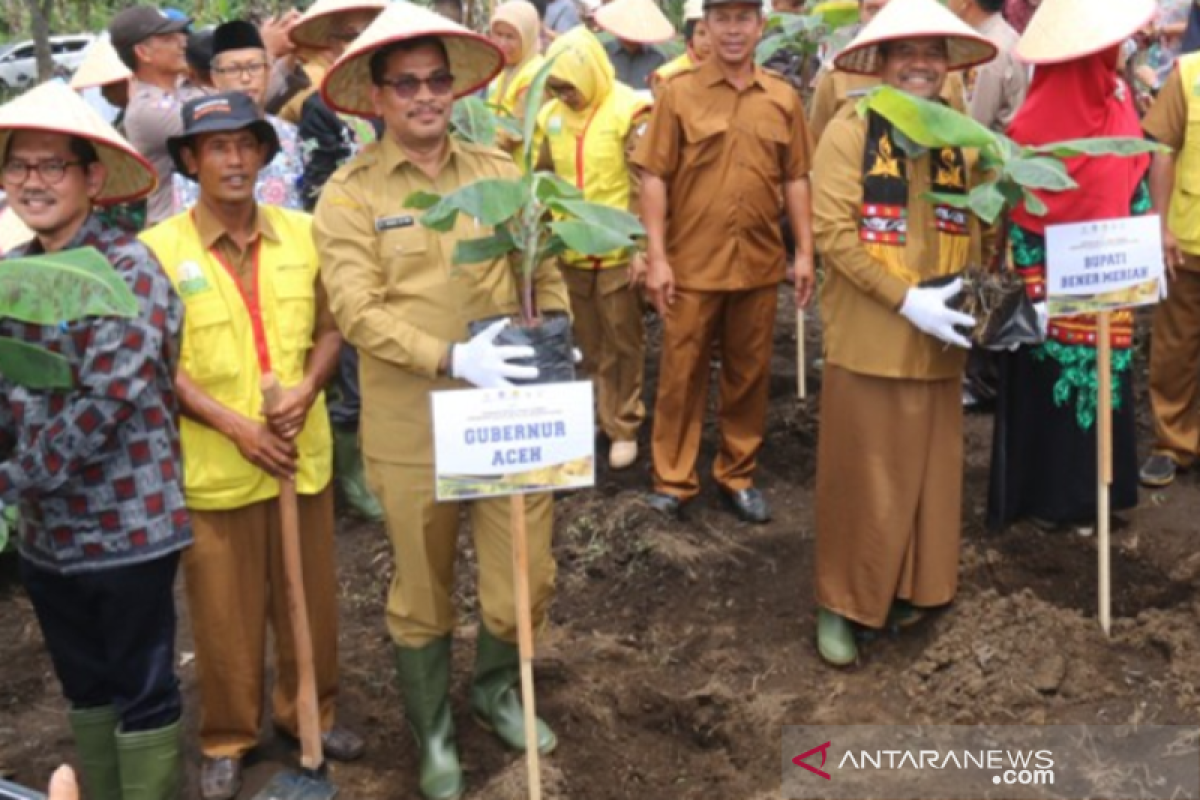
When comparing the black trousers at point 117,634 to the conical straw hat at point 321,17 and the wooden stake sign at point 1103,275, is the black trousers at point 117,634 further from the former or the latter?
the wooden stake sign at point 1103,275

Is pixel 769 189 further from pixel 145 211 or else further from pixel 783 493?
pixel 145 211

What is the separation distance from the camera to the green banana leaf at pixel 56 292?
231 centimetres

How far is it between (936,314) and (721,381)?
68.5 inches

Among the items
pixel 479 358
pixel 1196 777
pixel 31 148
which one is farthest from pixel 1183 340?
pixel 31 148

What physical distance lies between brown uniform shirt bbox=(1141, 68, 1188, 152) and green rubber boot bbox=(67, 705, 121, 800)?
4.13 meters

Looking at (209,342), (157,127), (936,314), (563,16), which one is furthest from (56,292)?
(563,16)

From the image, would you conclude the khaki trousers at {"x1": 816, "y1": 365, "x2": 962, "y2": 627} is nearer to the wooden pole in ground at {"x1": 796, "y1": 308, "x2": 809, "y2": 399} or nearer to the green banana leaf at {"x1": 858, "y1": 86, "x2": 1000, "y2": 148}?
the green banana leaf at {"x1": 858, "y1": 86, "x2": 1000, "y2": 148}

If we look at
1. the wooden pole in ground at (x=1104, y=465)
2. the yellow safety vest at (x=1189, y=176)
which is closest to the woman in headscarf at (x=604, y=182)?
the wooden pole in ground at (x=1104, y=465)

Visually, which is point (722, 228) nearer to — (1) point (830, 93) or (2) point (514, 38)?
(1) point (830, 93)

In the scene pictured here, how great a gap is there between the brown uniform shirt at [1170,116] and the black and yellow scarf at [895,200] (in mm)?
1626

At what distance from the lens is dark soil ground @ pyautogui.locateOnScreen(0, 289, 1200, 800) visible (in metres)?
3.66

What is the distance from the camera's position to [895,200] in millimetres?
3762

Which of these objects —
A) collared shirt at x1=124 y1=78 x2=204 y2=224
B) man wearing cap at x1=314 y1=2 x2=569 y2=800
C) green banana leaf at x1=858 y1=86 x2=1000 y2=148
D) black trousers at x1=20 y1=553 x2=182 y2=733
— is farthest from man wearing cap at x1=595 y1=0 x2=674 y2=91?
black trousers at x1=20 y1=553 x2=182 y2=733

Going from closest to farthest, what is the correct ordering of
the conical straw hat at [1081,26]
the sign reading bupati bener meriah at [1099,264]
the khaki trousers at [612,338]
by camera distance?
the sign reading bupati bener meriah at [1099,264], the conical straw hat at [1081,26], the khaki trousers at [612,338]
